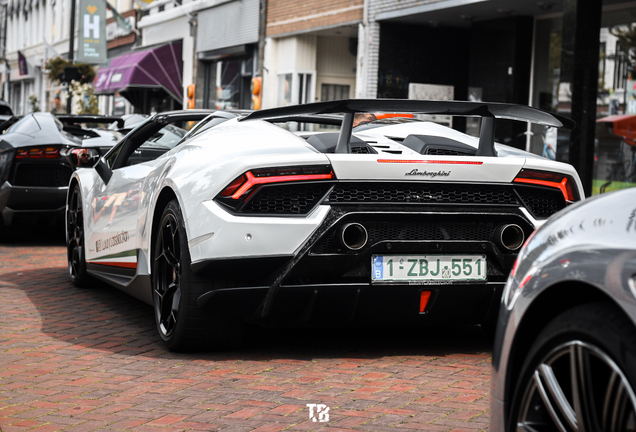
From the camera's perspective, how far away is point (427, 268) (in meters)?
4.40

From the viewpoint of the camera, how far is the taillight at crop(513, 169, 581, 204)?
4523 millimetres

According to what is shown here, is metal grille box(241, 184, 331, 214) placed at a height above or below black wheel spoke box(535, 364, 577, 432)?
above

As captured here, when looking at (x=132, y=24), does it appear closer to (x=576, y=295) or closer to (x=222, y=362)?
(x=222, y=362)

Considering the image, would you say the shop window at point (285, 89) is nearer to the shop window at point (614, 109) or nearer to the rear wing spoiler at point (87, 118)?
the shop window at point (614, 109)

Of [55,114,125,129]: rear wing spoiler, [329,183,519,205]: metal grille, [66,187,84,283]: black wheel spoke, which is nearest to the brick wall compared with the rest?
[55,114,125,129]: rear wing spoiler

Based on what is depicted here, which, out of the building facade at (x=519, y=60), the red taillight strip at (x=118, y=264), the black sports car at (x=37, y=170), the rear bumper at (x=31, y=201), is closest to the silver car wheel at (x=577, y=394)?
the red taillight strip at (x=118, y=264)

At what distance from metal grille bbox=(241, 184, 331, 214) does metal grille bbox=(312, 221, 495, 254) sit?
19cm

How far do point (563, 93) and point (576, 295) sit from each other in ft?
38.7

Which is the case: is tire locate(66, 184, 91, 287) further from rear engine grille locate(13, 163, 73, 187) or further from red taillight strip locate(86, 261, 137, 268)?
rear engine grille locate(13, 163, 73, 187)

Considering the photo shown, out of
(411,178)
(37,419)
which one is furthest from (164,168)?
(37,419)

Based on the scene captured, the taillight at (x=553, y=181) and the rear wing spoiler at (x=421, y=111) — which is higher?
the rear wing spoiler at (x=421, y=111)

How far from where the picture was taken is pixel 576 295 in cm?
220

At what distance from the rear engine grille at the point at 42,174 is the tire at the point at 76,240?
2239 mm

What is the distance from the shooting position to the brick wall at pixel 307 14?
763 inches
